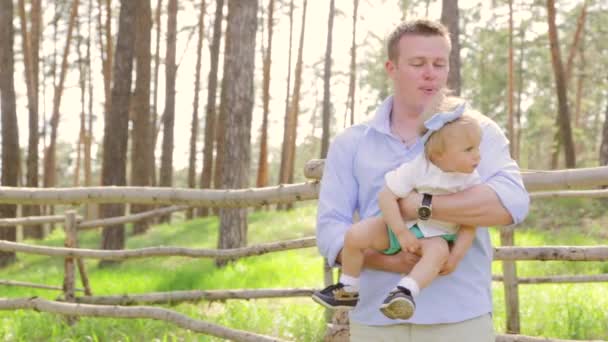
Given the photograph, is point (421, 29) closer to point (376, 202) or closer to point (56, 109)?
point (376, 202)

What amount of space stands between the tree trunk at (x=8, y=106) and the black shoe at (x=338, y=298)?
10.7 m

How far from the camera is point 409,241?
2.21 metres

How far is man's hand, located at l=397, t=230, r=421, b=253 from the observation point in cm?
220

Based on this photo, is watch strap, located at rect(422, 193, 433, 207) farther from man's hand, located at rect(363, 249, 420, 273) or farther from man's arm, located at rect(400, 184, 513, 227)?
man's hand, located at rect(363, 249, 420, 273)

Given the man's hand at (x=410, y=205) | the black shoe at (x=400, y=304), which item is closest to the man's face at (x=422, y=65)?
the man's hand at (x=410, y=205)

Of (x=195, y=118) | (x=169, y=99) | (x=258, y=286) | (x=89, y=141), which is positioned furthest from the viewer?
(x=89, y=141)

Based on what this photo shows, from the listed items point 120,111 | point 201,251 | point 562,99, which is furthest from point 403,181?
point 562,99

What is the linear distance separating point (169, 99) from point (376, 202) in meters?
16.0

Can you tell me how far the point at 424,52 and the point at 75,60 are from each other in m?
24.5

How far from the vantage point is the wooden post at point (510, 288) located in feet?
16.9

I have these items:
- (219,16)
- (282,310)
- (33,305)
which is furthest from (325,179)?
(219,16)

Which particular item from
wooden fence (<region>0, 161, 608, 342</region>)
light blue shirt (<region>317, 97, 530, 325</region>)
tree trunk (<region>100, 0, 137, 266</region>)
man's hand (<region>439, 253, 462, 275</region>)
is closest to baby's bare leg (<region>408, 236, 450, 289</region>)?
man's hand (<region>439, 253, 462, 275</region>)

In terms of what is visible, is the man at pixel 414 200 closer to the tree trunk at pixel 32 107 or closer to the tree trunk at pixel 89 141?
the tree trunk at pixel 32 107

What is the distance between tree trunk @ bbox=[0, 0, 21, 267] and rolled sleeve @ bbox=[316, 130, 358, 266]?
10663mm
